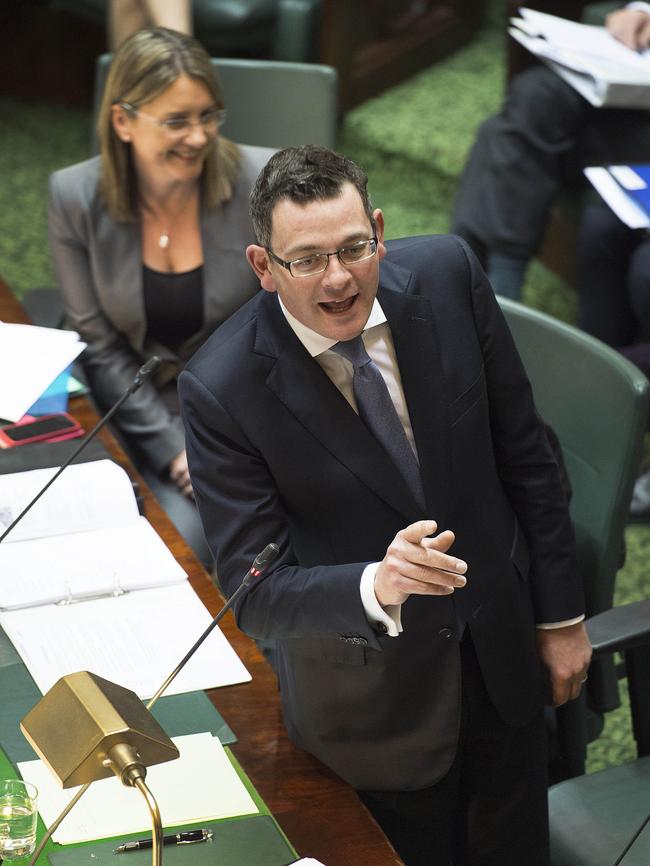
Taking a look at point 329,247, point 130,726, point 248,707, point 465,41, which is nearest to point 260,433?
point 329,247

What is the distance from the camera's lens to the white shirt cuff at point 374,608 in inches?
65.1

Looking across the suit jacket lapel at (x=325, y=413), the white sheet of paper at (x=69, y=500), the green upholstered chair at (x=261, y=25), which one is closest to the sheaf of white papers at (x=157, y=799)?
the suit jacket lapel at (x=325, y=413)

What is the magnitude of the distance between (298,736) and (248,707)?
0.28 ft

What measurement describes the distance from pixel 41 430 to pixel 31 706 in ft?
2.39

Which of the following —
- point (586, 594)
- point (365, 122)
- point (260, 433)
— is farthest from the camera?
point (365, 122)

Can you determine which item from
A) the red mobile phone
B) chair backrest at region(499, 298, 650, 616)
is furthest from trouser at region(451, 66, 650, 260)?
the red mobile phone

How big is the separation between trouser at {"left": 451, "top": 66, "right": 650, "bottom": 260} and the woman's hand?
1414 mm

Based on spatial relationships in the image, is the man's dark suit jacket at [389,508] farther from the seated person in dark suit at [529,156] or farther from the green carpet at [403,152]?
the green carpet at [403,152]

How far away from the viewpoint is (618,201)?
2.96 m

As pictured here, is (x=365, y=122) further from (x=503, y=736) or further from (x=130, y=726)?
(x=130, y=726)

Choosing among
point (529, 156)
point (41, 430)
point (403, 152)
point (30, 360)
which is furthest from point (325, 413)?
point (403, 152)

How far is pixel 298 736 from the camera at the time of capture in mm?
1869

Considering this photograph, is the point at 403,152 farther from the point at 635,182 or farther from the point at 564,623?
the point at 564,623

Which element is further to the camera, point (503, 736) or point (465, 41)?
point (465, 41)
